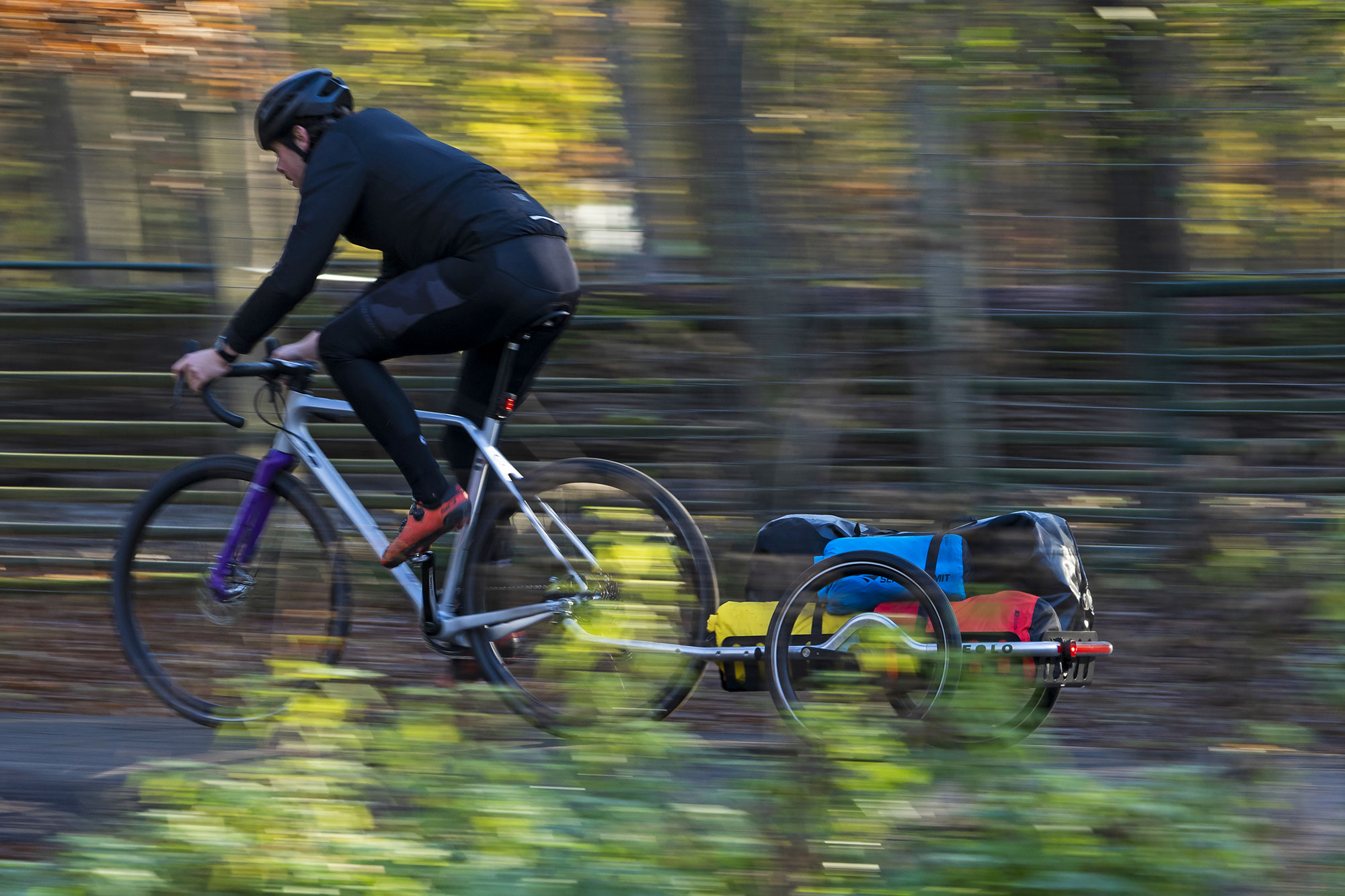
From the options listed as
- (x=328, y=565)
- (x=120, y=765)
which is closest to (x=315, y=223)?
(x=328, y=565)

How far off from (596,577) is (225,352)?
1.27m

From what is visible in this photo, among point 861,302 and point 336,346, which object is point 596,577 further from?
point 861,302

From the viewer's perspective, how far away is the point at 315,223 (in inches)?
140

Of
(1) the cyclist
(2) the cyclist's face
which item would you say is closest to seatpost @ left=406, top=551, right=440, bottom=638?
(1) the cyclist

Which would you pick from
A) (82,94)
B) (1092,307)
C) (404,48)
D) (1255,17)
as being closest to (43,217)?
(82,94)

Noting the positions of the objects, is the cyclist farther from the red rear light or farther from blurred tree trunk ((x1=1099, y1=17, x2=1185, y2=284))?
→ blurred tree trunk ((x1=1099, y1=17, x2=1185, y2=284))

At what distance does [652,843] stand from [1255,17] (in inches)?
138

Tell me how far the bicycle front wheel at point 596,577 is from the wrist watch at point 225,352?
85 cm

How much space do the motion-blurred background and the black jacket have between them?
519mm

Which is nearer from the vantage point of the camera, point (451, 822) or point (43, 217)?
point (451, 822)

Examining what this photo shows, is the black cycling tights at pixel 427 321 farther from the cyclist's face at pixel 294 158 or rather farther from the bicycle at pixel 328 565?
the cyclist's face at pixel 294 158

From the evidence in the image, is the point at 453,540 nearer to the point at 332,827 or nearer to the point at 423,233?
the point at 423,233

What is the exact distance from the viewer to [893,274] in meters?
4.00

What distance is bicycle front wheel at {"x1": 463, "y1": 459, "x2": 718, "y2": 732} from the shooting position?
10.6 feet
